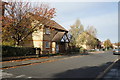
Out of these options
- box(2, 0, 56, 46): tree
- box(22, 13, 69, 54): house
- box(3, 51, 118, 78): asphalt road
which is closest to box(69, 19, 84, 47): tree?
box(22, 13, 69, 54): house

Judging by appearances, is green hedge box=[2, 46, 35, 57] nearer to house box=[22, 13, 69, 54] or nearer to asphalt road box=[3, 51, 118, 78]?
house box=[22, 13, 69, 54]

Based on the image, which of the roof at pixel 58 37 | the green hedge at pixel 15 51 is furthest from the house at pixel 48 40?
the green hedge at pixel 15 51

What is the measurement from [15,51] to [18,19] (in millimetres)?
4890

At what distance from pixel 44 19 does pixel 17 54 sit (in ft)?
23.7

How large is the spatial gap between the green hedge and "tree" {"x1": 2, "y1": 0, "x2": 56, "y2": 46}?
2.51m

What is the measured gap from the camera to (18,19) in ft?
63.1

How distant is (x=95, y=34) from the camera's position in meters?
49.2

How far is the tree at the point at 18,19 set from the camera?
59.4 ft

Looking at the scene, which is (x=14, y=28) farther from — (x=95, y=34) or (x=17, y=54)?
(x=95, y=34)

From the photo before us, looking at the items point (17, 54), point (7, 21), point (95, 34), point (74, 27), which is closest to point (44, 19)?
point (7, 21)

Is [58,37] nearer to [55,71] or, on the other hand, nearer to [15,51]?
[15,51]

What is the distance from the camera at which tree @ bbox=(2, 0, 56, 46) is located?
1809 centimetres

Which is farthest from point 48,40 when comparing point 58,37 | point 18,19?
point 18,19

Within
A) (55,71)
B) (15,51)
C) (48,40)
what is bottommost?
(55,71)
